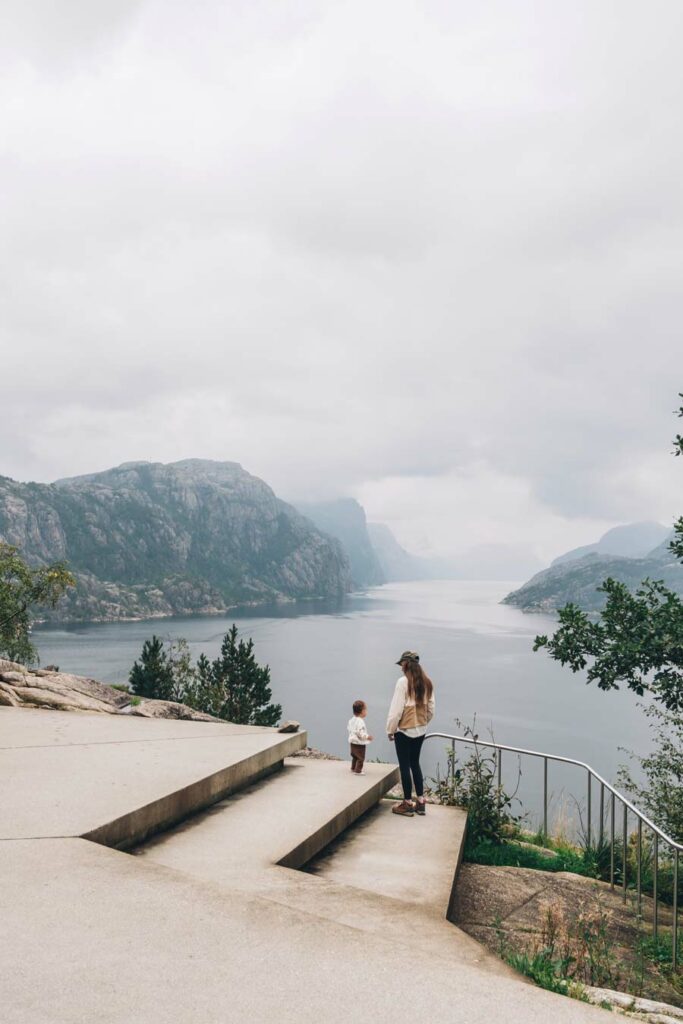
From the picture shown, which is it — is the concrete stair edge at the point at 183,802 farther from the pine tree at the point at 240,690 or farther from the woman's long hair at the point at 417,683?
the pine tree at the point at 240,690

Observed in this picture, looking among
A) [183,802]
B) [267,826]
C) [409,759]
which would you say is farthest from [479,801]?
[183,802]

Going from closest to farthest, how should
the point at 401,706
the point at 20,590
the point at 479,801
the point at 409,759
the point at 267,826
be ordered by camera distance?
the point at 267,826, the point at 401,706, the point at 409,759, the point at 479,801, the point at 20,590

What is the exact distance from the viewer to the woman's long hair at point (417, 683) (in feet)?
26.2

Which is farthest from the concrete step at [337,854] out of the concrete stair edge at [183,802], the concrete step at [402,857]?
the concrete stair edge at [183,802]

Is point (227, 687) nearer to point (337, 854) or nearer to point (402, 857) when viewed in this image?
point (337, 854)

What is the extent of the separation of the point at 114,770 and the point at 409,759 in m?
3.28

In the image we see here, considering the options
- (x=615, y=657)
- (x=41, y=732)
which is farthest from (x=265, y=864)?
(x=615, y=657)

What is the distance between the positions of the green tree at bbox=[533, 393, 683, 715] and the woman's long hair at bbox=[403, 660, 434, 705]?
13.7 feet

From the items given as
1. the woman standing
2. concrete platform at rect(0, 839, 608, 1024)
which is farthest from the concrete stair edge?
the woman standing

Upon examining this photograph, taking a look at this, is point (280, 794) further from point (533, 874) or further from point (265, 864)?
point (533, 874)

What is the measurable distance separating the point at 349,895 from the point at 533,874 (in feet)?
10.3

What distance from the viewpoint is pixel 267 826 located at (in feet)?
21.3

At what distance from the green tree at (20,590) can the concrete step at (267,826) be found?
18.8 metres

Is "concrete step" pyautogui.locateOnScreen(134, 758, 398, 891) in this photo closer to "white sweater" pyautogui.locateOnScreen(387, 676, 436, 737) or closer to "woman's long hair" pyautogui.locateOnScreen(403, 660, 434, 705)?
"white sweater" pyautogui.locateOnScreen(387, 676, 436, 737)
